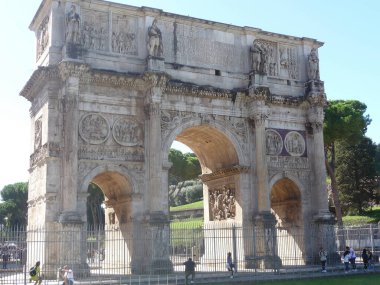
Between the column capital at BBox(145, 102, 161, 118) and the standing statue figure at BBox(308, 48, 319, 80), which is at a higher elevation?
the standing statue figure at BBox(308, 48, 319, 80)

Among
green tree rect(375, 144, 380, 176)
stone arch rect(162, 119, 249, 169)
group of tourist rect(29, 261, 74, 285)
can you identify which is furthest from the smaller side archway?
green tree rect(375, 144, 380, 176)

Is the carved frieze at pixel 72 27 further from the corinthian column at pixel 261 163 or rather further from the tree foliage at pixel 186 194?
the tree foliage at pixel 186 194

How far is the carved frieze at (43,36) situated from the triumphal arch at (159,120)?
9 cm

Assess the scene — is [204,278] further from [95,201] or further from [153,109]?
[95,201]

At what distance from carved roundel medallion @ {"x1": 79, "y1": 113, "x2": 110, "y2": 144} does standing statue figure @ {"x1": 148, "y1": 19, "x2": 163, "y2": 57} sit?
3449 millimetres

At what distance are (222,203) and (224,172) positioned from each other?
155 cm

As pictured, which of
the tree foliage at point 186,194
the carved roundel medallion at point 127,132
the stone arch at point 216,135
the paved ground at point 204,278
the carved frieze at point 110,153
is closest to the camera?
the paved ground at point 204,278

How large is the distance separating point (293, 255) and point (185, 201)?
42737 millimetres

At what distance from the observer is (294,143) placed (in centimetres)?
2395

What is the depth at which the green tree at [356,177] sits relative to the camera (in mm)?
43875

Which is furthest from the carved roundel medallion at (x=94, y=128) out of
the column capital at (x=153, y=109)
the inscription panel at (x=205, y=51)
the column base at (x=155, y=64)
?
the inscription panel at (x=205, y=51)

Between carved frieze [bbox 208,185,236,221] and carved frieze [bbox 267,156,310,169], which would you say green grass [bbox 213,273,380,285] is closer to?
carved frieze [bbox 208,185,236,221]

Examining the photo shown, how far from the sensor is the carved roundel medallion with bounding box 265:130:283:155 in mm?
23125

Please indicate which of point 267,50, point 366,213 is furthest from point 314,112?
point 366,213
